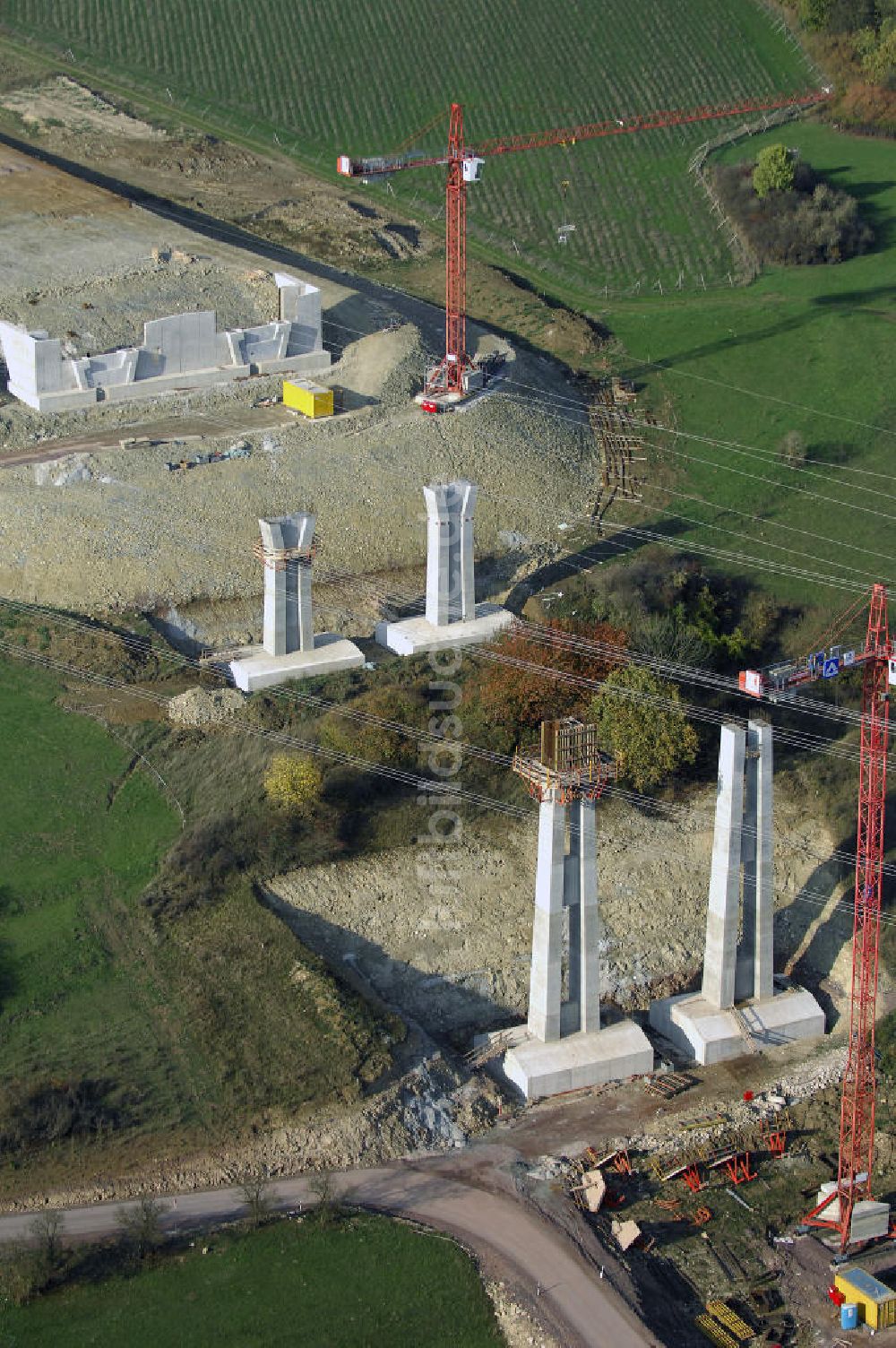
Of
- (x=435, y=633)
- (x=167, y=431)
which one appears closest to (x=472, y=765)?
(x=435, y=633)

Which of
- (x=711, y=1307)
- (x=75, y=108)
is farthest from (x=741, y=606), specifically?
(x=75, y=108)

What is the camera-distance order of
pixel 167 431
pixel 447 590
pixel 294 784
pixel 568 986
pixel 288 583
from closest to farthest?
pixel 568 986 < pixel 294 784 < pixel 288 583 < pixel 447 590 < pixel 167 431

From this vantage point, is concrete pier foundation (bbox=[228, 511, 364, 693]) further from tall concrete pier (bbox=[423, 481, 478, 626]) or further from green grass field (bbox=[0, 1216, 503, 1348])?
green grass field (bbox=[0, 1216, 503, 1348])

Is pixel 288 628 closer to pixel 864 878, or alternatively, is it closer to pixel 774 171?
pixel 864 878

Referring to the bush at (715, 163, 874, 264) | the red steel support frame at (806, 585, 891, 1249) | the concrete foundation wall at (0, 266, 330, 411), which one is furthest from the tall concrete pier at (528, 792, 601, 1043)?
the bush at (715, 163, 874, 264)

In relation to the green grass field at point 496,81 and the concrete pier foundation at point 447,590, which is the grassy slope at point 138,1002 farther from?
the green grass field at point 496,81
